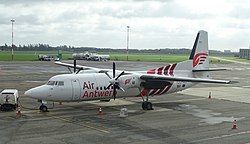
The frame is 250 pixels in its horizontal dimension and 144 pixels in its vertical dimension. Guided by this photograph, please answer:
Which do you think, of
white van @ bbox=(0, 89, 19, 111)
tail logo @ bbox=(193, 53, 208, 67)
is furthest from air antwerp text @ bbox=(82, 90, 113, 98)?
tail logo @ bbox=(193, 53, 208, 67)

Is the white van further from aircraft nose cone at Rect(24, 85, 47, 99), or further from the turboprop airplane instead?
aircraft nose cone at Rect(24, 85, 47, 99)

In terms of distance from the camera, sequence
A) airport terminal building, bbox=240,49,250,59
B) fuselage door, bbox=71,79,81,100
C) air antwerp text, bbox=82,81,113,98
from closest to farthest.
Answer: fuselage door, bbox=71,79,81,100
air antwerp text, bbox=82,81,113,98
airport terminal building, bbox=240,49,250,59

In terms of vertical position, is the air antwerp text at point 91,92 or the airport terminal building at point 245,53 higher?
the airport terminal building at point 245,53

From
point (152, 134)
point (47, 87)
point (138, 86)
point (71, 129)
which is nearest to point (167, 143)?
point (152, 134)

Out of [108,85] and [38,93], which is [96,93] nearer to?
[108,85]

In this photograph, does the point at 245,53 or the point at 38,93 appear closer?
the point at 38,93

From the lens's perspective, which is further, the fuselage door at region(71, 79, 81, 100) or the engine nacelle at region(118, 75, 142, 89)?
the engine nacelle at region(118, 75, 142, 89)

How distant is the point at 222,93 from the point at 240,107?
351 inches

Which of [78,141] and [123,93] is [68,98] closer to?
[123,93]

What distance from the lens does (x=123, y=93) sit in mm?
26578

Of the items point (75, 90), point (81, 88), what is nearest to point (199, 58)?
point (81, 88)

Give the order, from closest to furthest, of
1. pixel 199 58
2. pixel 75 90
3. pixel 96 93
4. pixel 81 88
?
pixel 75 90 → pixel 81 88 → pixel 96 93 → pixel 199 58

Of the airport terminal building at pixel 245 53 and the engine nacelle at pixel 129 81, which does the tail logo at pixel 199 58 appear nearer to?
the engine nacelle at pixel 129 81

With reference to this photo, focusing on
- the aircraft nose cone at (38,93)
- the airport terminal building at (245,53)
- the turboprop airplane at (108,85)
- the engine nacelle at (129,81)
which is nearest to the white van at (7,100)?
the turboprop airplane at (108,85)
